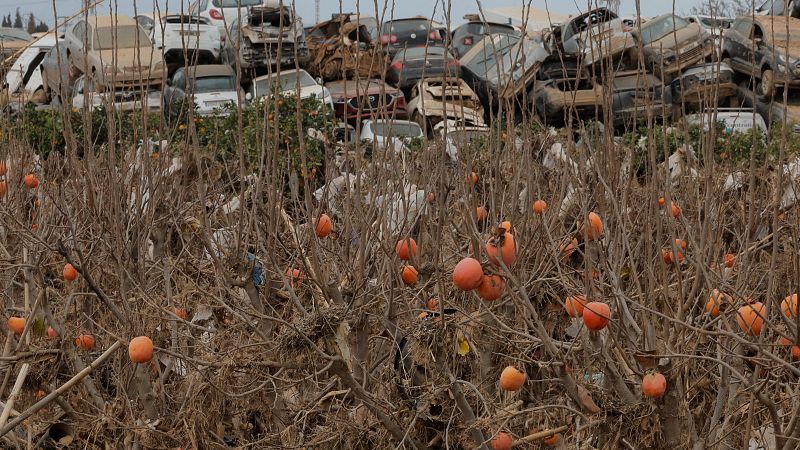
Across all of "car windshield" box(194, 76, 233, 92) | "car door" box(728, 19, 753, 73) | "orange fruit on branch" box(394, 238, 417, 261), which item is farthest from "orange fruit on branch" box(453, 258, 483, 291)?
"car windshield" box(194, 76, 233, 92)

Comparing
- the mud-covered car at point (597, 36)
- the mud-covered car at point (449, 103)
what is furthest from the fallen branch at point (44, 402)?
the mud-covered car at point (597, 36)

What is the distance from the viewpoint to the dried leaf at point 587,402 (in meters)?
3.27

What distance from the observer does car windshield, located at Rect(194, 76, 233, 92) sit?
18.2 metres

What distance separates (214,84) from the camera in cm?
1833

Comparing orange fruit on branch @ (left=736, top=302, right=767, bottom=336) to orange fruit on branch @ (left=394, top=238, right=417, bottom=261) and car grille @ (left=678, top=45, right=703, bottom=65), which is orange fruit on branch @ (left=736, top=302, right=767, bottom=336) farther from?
car grille @ (left=678, top=45, right=703, bottom=65)

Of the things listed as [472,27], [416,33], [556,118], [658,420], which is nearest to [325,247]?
[658,420]

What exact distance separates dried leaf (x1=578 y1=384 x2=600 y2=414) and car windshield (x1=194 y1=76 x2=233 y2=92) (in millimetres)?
15546

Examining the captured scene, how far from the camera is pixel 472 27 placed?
82.7 ft

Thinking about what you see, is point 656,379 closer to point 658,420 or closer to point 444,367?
point 658,420

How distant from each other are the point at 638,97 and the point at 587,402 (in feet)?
9.01

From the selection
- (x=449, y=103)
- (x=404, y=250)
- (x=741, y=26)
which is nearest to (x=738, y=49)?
(x=741, y=26)

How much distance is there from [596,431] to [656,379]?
499mm

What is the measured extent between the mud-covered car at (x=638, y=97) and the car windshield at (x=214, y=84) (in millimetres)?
A: 7400

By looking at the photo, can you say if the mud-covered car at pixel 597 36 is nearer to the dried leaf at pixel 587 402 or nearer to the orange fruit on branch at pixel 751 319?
the orange fruit on branch at pixel 751 319
